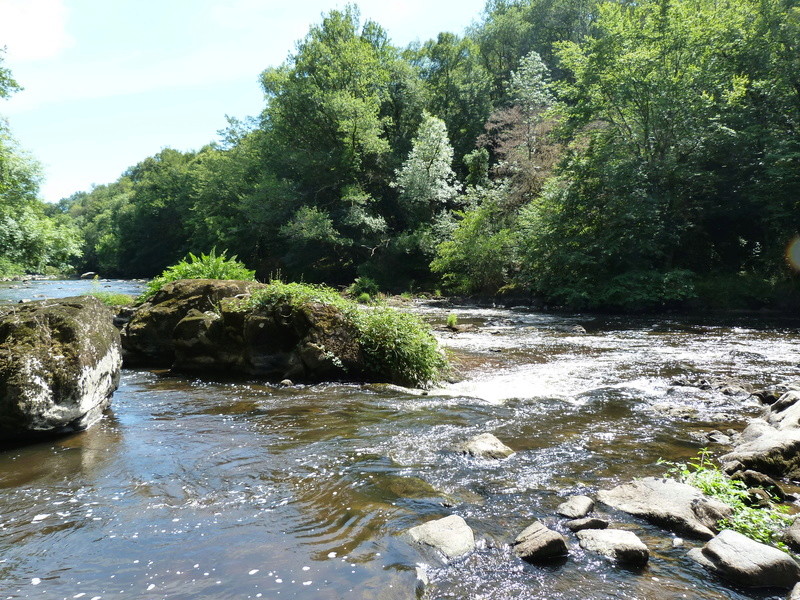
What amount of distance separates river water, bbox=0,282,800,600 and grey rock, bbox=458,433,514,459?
123mm

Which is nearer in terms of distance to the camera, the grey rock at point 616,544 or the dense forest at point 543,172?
the grey rock at point 616,544

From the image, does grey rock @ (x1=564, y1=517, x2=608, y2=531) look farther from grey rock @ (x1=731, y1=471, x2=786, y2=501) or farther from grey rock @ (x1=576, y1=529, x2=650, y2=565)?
grey rock @ (x1=731, y1=471, x2=786, y2=501)

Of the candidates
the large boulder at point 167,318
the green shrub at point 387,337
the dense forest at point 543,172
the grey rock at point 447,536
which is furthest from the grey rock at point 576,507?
the dense forest at point 543,172

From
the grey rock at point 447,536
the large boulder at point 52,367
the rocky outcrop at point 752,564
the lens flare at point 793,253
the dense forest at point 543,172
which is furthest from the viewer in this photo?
the dense forest at point 543,172

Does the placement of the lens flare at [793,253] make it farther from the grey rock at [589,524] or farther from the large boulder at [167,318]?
the grey rock at [589,524]

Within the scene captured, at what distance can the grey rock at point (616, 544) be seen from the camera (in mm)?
3566

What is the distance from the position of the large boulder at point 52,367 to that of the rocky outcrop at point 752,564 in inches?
264

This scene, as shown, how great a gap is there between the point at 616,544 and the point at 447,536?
3.90 feet

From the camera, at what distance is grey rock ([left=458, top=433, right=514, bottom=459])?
5570mm

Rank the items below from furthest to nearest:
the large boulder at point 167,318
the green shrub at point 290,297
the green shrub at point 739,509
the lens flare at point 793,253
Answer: the lens flare at point 793,253, the large boulder at point 167,318, the green shrub at point 290,297, the green shrub at point 739,509

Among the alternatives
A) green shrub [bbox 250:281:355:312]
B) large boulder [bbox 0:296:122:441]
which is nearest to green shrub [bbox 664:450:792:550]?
green shrub [bbox 250:281:355:312]

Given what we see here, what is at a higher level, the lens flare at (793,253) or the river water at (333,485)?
the lens flare at (793,253)

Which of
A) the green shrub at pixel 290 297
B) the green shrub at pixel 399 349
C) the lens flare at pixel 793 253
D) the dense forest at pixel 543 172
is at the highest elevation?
the dense forest at pixel 543 172

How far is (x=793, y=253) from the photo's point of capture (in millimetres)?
21422
